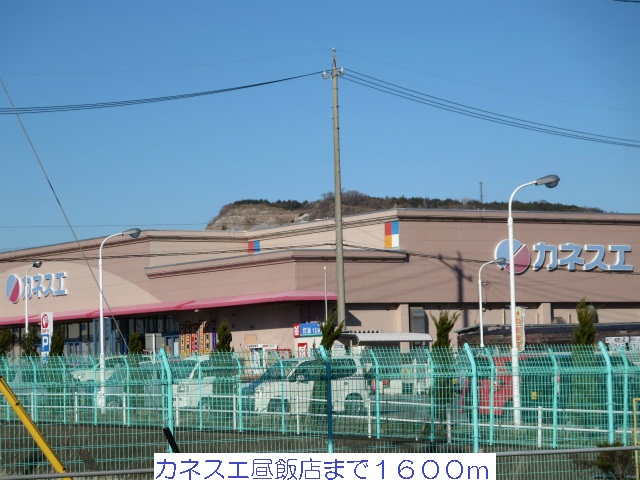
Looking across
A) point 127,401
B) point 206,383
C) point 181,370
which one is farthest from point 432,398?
point 127,401

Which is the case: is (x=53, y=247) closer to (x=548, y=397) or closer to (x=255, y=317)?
(x=255, y=317)

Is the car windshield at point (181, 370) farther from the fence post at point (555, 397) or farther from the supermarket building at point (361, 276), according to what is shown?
the supermarket building at point (361, 276)

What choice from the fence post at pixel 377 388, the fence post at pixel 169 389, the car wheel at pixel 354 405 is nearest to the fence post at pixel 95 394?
the fence post at pixel 169 389

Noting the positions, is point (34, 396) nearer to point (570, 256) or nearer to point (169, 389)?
point (169, 389)

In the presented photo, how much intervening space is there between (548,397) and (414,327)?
113 ft

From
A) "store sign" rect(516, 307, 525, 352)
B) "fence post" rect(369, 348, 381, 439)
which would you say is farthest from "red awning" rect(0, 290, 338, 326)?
"fence post" rect(369, 348, 381, 439)

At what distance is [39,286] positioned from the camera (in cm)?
6375

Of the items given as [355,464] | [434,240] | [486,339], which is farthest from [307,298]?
[355,464]

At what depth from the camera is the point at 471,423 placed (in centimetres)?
1538

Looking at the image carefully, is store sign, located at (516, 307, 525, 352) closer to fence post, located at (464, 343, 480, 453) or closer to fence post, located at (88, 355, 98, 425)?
fence post, located at (464, 343, 480, 453)

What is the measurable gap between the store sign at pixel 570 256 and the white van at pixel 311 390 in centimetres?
3915
